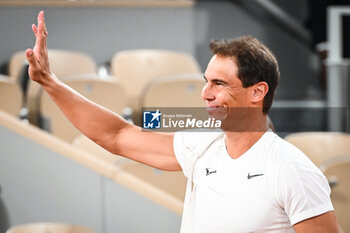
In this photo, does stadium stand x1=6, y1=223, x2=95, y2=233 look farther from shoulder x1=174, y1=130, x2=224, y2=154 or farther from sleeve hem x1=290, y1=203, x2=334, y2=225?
sleeve hem x1=290, y1=203, x2=334, y2=225

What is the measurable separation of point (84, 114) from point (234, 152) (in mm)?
176

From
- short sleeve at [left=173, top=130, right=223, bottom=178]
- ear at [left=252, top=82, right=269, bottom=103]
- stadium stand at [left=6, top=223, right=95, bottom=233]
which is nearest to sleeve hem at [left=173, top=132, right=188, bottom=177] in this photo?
short sleeve at [left=173, top=130, right=223, bottom=178]

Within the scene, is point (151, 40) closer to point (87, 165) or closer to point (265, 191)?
point (87, 165)

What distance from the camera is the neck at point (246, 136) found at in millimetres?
625

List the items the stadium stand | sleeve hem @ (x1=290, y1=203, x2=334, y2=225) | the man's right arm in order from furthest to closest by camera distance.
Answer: the stadium stand, the man's right arm, sleeve hem @ (x1=290, y1=203, x2=334, y2=225)

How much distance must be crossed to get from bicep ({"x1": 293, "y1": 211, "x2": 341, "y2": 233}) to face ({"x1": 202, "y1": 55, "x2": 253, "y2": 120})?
0.46ft

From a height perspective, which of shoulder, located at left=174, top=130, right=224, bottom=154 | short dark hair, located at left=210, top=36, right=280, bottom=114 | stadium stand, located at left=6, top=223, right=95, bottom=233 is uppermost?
short dark hair, located at left=210, top=36, right=280, bottom=114

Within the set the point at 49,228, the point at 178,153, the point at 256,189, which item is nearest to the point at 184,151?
the point at 178,153

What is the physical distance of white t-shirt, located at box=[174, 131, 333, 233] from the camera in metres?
0.55

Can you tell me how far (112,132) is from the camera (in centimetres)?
68

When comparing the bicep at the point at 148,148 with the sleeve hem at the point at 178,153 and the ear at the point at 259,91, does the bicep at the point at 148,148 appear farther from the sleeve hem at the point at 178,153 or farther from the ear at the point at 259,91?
the ear at the point at 259,91

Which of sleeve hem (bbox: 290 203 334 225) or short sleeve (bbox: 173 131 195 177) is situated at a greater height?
short sleeve (bbox: 173 131 195 177)

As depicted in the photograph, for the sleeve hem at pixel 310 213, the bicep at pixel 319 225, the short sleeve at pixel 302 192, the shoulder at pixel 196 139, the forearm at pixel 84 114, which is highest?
the forearm at pixel 84 114

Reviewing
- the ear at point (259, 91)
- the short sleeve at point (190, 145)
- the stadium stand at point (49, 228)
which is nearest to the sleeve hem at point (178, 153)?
the short sleeve at point (190, 145)
